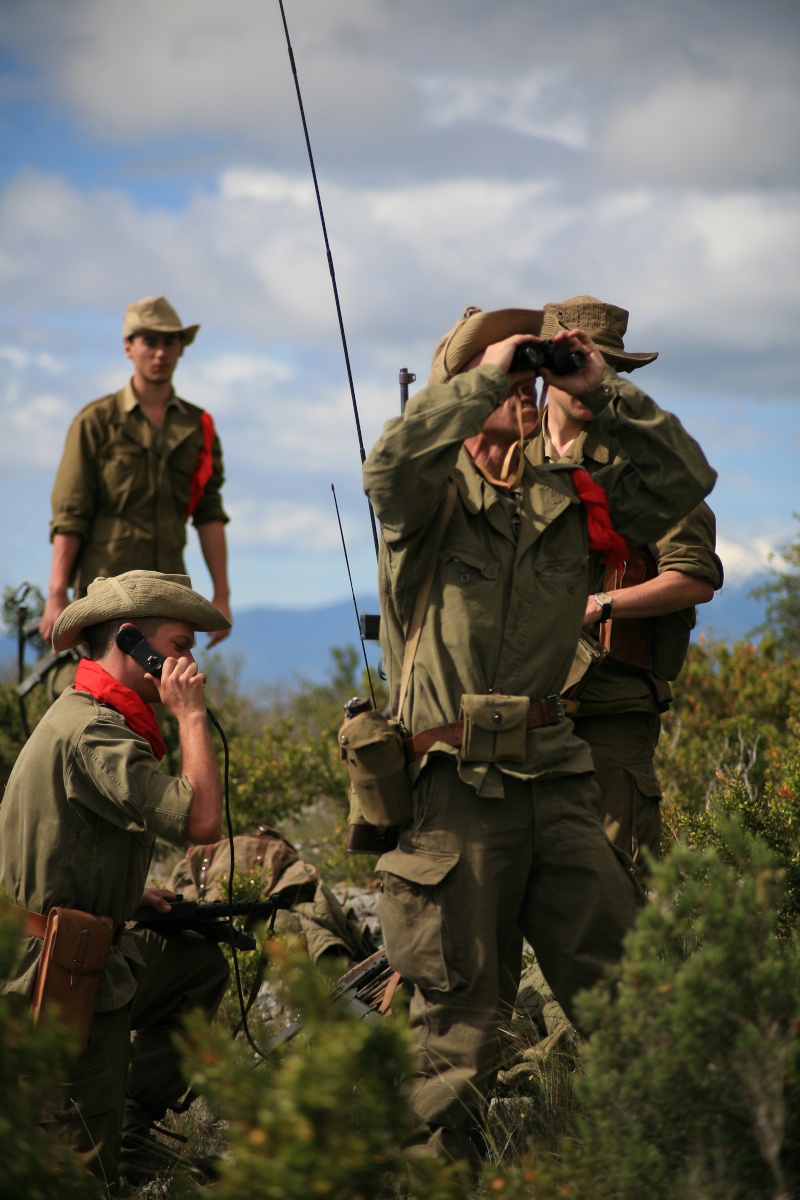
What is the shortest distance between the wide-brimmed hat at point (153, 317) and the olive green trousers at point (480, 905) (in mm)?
4692

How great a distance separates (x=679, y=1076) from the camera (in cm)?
264

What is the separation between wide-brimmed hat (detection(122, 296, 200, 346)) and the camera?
7.71 m

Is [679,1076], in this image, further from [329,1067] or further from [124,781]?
[124,781]

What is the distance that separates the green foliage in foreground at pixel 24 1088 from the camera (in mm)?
2234

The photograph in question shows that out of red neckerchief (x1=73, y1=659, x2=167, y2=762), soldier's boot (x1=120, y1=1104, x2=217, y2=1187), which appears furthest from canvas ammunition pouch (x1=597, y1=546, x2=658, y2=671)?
soldier's boot (x1=120, y1=1104, x2=217, y2=1187)

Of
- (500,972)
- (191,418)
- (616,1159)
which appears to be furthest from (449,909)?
(191,418)

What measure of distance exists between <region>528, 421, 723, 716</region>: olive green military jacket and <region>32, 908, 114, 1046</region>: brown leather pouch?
6.06ft

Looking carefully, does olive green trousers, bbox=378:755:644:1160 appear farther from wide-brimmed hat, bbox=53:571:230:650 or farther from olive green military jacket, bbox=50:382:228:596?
olive green military jacket, bbox=50:382:228:596

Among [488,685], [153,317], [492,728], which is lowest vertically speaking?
[492,728]

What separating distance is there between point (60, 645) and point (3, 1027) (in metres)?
2.22

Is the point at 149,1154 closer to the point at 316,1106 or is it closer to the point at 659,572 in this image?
the point at 316,1106

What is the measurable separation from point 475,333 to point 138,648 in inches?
55.4

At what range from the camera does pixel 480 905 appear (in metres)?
3.63

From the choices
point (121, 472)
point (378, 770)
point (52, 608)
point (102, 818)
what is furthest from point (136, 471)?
point (378, 770)
